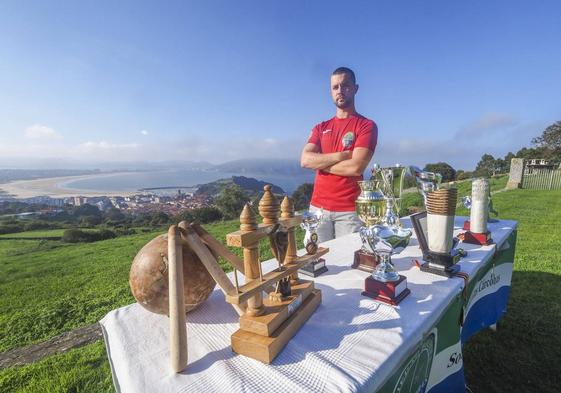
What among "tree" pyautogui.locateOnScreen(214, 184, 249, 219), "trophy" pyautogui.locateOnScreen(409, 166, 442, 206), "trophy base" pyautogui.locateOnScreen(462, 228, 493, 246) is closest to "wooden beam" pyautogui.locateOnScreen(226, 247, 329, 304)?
"trophy" pyautogui.locateOnScreen(409, 166, 442, 206)

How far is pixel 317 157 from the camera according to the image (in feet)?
8.70

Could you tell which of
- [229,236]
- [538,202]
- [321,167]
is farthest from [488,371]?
[538,202]

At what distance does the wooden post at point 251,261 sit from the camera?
40.8 inches

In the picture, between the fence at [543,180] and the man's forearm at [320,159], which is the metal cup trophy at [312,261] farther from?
the fence at [543,180]

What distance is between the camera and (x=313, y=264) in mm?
1697

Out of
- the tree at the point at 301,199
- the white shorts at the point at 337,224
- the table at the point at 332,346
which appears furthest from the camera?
the white shorts at the point at 337,224

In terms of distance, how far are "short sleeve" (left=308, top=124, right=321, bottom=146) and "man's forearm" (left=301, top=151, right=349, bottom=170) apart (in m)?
0.18

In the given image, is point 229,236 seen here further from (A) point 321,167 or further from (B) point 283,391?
(A) point 321,167

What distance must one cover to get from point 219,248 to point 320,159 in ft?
5.60

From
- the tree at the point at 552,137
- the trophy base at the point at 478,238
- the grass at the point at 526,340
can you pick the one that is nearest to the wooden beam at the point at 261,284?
the trophy base at the point at 478,238

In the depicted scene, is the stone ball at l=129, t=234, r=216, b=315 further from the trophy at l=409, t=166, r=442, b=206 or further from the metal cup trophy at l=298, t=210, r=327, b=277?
the trophy at l=409, t=166, r=442, b=206

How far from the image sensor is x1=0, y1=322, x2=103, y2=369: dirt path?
2598 mm

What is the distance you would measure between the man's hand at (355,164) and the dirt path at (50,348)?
3.02 meters

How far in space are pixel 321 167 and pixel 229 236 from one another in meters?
1.77
